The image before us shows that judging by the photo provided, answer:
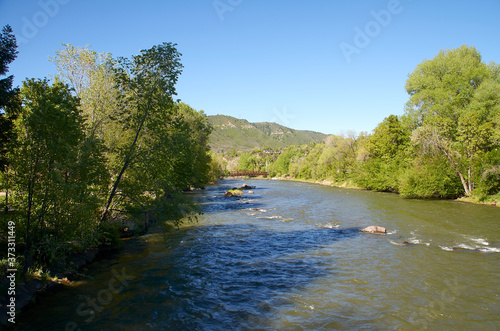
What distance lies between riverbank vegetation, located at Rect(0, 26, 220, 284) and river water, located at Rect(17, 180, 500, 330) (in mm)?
2315

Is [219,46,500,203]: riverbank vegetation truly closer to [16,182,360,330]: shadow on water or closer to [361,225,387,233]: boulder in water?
[361,225,387,233]: boulder in water

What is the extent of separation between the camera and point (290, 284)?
11906 millimetres

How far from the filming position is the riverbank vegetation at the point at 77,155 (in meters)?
9.77

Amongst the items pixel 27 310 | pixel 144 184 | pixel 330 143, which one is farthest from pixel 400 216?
pixel 330 143

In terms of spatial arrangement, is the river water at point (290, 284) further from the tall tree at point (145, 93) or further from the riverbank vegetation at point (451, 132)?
the riverbank vegetation at point (451, 132)

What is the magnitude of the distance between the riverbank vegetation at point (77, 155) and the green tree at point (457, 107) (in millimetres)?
38463

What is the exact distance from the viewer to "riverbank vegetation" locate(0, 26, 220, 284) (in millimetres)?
9766

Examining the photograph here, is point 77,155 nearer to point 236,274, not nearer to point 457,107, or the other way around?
point 236,274

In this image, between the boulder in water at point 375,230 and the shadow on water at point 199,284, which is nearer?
the shadow on water at point 199,284

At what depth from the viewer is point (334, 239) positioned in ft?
64.0

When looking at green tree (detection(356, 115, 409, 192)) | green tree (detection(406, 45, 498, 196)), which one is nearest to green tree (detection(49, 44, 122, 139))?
green tree (detection(406, 45, 498, 196))

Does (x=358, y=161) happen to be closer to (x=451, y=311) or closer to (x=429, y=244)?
(x=429, y=244)

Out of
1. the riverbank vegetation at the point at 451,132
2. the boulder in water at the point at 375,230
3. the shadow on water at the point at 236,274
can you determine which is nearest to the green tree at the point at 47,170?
the shadow on water at the point at 236,274

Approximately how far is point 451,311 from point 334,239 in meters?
9.98
